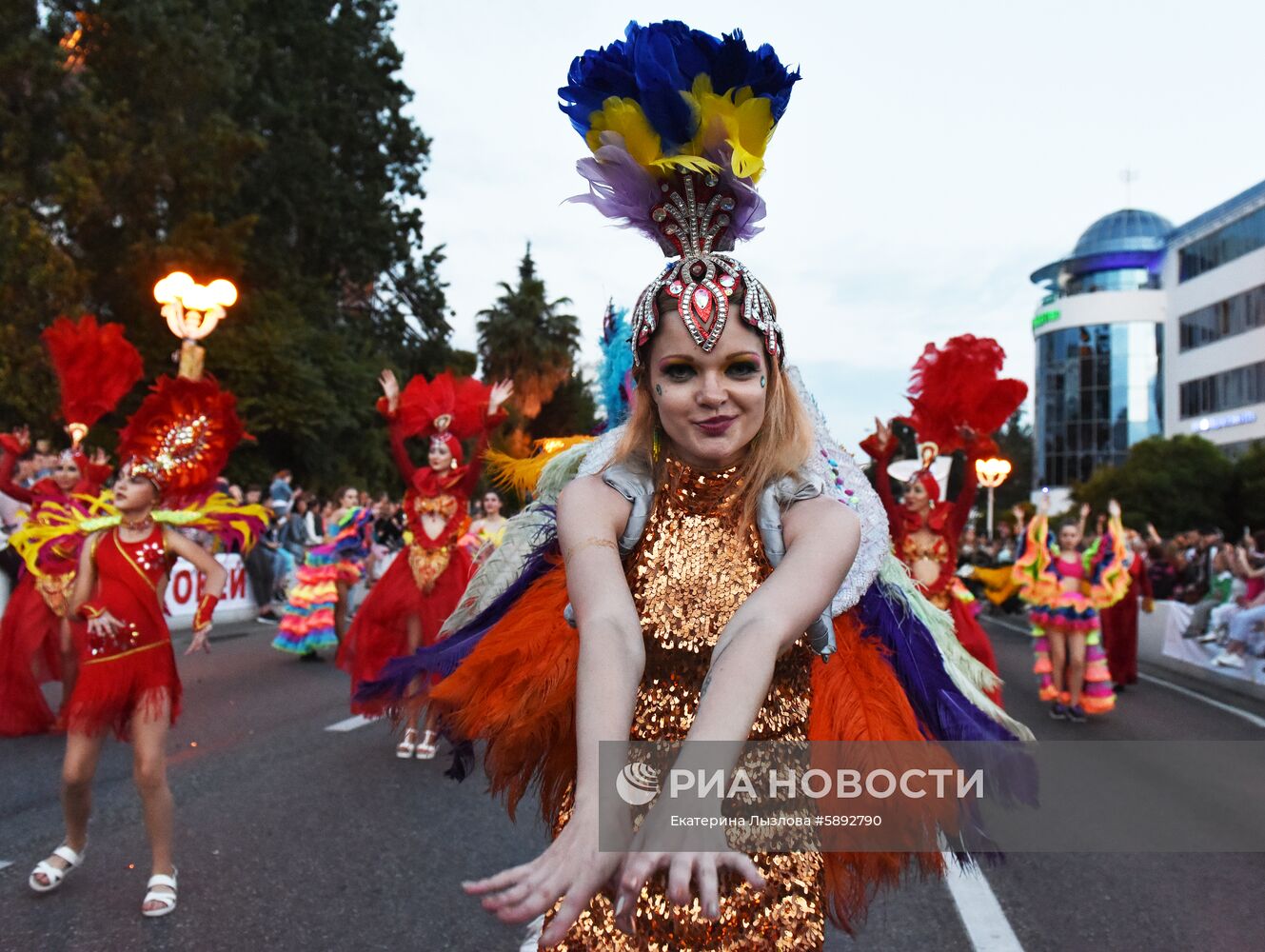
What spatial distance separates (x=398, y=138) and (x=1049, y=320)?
43369 millimetres

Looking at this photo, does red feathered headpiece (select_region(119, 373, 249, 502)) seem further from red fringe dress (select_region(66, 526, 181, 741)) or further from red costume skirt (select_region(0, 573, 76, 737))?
red costume skirt (select_region(0, 573, 76, 737))

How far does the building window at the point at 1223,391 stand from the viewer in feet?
149

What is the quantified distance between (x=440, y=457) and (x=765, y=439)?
6.22 meters

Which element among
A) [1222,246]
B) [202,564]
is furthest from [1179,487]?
[202,564]

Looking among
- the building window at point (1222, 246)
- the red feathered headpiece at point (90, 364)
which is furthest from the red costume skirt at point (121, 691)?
the building window at point (1222, 246)

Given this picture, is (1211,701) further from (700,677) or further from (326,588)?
(700,677)

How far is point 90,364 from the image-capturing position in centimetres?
663

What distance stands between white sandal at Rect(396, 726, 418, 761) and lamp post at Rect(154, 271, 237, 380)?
2977 mm

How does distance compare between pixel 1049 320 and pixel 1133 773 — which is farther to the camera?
pixel 1049 320

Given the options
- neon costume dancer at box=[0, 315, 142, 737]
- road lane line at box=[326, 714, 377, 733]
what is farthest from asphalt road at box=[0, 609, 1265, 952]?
road lane line at box=[326, 714, 377, 733]

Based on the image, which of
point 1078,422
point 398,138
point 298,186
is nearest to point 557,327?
point 398,138

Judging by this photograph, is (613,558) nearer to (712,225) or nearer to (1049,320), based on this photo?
(712,225)

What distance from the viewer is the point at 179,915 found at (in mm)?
4227

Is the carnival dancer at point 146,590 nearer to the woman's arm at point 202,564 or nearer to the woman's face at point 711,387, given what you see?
the woman's arm at point 202,564
